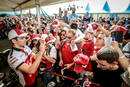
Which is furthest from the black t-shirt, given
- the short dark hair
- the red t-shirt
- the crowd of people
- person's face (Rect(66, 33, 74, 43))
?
person's face (Rect(66, 33, 74, 43))


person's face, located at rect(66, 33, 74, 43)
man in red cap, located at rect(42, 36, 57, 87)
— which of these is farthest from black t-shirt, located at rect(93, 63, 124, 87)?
man in red cap, located at rect(42, 36, 57, 87)

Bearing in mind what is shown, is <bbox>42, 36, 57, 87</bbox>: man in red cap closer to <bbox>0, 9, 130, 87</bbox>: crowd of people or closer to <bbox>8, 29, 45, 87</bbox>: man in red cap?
<bbox>0, 9, 130, 87</bbox>: crowd of people

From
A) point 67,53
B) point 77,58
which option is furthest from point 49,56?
point 77,58

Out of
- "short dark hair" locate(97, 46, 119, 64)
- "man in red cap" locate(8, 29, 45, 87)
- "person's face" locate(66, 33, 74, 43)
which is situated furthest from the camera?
"person's face" locate(66, 33, 74, 43)

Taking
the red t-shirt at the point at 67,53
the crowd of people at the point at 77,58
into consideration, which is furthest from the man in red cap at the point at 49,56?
the red t-shirt at the point at 67,53

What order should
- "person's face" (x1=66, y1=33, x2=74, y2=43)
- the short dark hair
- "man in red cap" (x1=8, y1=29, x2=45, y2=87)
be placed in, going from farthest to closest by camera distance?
"person's face" (x1=66, y1=33, x2=74, y2=43) → "man in red cap" (x1=8, y1=29, x2=45, y2=87) → the short dark hair

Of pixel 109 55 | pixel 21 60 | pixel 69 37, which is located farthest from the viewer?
pixel 69 37

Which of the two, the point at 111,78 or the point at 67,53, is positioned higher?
the point at 67,53

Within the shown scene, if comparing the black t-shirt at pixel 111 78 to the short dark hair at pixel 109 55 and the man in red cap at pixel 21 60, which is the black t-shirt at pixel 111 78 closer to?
the short dark hair at pixel 109 55

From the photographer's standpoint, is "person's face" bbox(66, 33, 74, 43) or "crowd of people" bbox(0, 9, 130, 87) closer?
"crowd of people" bbox(0, 9, 130, 87)

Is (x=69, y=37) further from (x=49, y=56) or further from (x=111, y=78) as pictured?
(x=111, y=78)

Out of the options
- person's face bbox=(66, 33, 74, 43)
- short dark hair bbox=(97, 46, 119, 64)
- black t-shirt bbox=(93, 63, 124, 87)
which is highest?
person's face bbox=(66, 33, 74, 43)

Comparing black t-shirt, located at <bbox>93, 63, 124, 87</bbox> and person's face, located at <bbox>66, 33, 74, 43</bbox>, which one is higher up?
person's face, located at <bbox>66, 33, 74, 43</bbox>

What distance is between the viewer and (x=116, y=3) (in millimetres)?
8602
